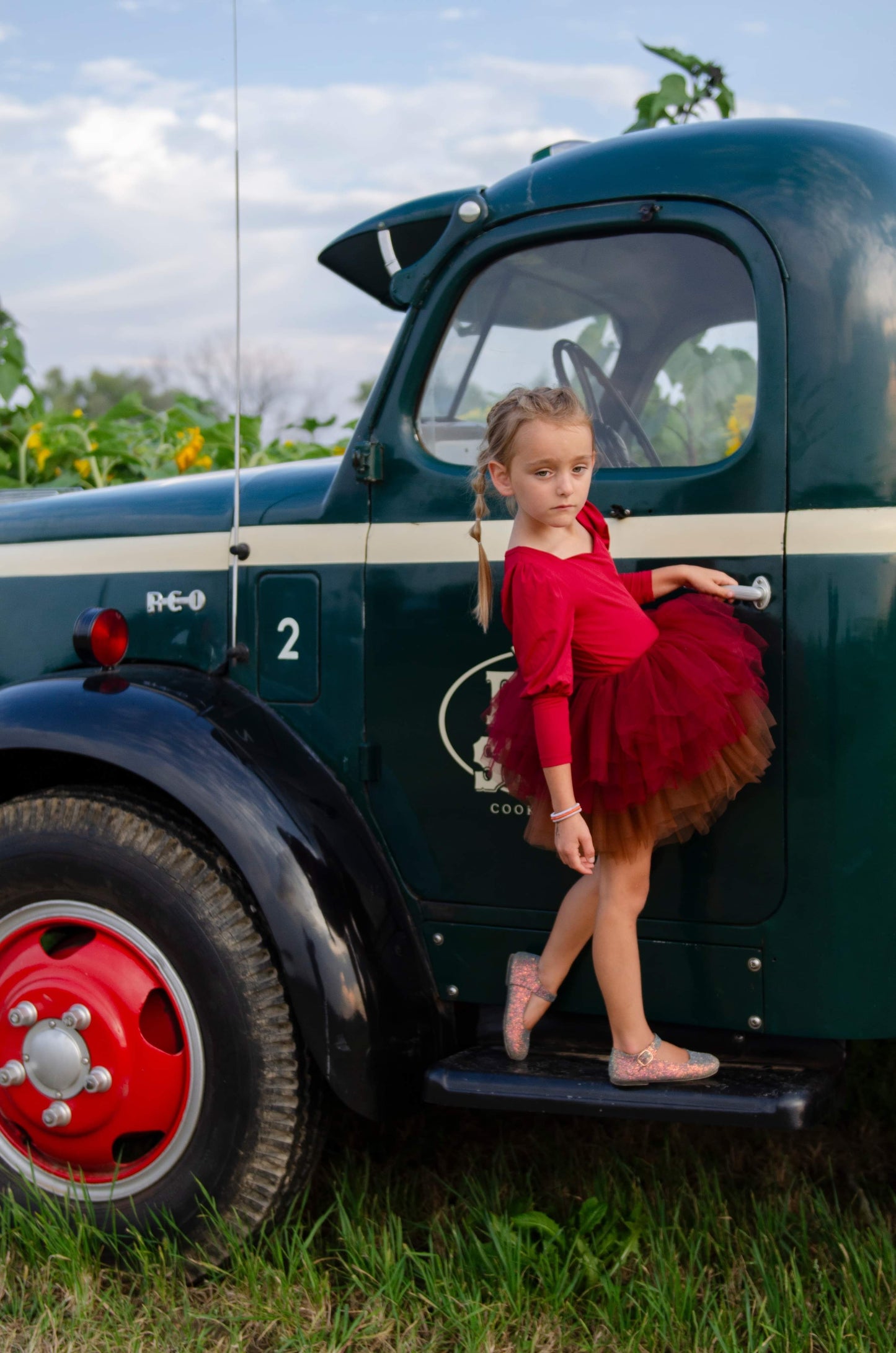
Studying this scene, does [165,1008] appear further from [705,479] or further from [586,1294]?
[705,479]

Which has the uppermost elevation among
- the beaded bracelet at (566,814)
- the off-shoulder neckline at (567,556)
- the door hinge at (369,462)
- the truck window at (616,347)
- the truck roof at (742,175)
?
the truck roof at (742,175)

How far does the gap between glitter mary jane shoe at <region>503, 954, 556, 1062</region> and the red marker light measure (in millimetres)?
1093

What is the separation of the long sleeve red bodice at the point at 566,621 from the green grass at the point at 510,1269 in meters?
1.06

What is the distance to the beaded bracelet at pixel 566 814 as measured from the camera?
205 centimetres

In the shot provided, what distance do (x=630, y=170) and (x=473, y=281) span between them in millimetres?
375

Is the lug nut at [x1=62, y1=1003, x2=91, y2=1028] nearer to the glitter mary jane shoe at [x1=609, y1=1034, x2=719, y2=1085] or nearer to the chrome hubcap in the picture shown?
the chrome hubcap

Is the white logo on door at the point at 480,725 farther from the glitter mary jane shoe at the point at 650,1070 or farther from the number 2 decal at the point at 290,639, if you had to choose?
the glitter mary jane shoe at the point at 650,1070

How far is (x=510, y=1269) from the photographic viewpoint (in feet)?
7.66

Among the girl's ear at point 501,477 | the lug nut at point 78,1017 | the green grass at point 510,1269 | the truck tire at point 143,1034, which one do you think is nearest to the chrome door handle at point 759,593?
the girl's ear at point 501,477

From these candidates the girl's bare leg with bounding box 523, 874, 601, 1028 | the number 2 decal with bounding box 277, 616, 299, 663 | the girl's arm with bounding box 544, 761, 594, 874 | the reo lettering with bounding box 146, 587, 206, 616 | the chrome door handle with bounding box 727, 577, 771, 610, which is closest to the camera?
the girl's arm with bounding box 544, 761, 594, 874

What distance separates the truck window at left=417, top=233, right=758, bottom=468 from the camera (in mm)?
2354

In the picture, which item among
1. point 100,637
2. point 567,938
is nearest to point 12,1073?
point 100,637

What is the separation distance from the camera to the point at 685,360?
2.54 meters

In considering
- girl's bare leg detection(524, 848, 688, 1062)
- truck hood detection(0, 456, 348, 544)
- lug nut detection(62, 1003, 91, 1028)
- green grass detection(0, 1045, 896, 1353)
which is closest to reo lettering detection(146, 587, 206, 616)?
truck hood detection(0, 456, 348, 544)
